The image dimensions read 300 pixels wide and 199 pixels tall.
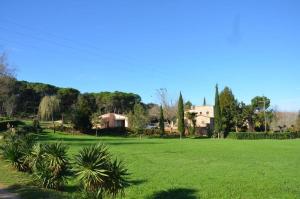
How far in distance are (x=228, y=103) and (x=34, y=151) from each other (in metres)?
75.3

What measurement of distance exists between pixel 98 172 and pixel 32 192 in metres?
3.09

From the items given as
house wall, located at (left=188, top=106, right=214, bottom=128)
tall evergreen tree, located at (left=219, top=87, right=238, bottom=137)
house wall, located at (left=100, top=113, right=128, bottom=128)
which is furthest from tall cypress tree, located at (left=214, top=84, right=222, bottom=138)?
house wall, located at (left=100, top=113, right=128, bottom=128)

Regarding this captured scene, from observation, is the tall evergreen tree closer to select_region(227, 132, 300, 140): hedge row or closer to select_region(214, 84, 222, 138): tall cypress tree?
select_region(214, 84, 222, 138): tall cypress tree

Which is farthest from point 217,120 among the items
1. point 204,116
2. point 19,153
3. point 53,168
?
point 53,168

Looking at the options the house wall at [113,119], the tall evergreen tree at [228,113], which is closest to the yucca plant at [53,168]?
the tall evergreen tree at [228,113]

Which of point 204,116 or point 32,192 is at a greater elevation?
point 204,116

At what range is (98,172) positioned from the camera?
1100 centimetres

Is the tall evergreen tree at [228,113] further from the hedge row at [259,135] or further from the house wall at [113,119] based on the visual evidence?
the house wall at [113,119]

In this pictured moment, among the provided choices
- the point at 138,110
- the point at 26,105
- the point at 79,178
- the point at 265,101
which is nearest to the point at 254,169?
the point at 79,178

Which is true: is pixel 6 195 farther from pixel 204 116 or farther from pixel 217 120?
pixel 204 116

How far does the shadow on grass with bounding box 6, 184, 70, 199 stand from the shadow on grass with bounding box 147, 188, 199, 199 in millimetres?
3105

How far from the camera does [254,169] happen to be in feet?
70.6

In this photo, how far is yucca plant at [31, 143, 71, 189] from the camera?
13.8m

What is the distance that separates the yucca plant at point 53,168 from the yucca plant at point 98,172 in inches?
96.6
